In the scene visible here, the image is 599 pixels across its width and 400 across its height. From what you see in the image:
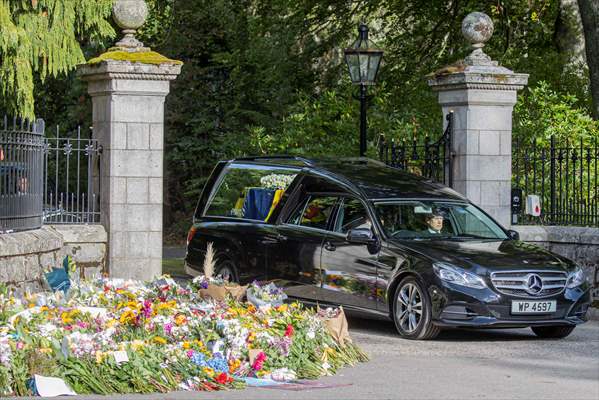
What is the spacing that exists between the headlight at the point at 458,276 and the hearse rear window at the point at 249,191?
2736 millimetres

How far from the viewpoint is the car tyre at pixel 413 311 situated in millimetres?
12367

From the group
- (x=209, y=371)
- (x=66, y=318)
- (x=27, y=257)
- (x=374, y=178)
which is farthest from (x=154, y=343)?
(x=374, y=178)

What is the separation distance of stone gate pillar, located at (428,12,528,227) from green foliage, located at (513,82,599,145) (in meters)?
1.54

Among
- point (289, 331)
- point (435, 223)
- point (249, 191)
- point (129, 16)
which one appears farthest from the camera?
point (129, 16)

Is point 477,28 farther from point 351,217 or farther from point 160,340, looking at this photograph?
point 160,340

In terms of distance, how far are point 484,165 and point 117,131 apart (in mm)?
4459

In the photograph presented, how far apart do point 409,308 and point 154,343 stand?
348cm

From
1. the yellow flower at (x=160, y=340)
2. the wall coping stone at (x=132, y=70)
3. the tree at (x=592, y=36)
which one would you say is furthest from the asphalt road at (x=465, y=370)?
the tree at (x=592, y=36)

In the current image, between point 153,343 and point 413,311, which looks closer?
point 153,343

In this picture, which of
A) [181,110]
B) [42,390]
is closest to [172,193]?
[181,110]

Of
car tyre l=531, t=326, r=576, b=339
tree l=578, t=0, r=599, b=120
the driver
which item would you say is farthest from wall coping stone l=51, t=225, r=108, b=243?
tree l=578, t=0, r=599, b=120

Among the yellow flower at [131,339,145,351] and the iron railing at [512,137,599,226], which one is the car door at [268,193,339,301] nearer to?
the iron railing at [512,137,599,226]

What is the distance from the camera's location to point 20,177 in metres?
13.6

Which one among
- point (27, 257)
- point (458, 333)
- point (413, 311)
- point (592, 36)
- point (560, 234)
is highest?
point (592, 36)
